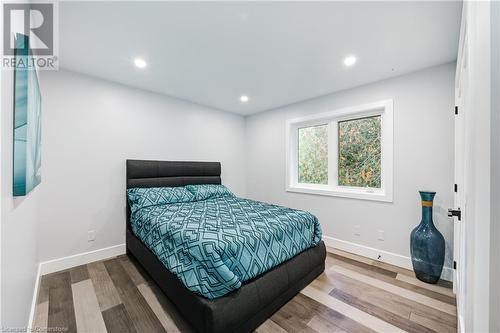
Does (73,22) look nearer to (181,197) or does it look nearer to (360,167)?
(181,197)

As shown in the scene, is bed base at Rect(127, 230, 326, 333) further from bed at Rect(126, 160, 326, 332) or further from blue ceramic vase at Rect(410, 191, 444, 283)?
blue ceramic vase at Rect(410, 191, 444, 283)

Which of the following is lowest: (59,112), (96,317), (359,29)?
(96,317)

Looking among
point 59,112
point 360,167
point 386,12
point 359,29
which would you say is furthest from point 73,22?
point 360,167

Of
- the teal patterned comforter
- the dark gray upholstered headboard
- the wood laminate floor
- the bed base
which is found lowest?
the wood laminate floor

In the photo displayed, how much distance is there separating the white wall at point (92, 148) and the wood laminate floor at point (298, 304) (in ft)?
1.76

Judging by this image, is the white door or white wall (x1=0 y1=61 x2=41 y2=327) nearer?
white wall (x1=0 y1=61 x2=41 y2=327)

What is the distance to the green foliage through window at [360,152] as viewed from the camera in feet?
9.75

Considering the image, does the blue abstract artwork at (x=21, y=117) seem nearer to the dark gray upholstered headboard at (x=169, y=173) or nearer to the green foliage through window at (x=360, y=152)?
the dark gray upholstered headboard at (x=169, y=173)

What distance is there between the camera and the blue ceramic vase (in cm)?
221

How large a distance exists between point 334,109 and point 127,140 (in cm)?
315

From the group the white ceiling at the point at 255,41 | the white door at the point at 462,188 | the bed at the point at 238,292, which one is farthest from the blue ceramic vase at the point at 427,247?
the white ceiling at the point at 255,41

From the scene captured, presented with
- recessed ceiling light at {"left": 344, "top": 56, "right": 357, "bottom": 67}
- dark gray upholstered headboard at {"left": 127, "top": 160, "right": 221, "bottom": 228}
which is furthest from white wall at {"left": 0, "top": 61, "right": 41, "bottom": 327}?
recessed ceiling light at {"left": 344, "top": 56, "right": 357, "bottom": 67}

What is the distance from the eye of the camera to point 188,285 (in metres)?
1.56

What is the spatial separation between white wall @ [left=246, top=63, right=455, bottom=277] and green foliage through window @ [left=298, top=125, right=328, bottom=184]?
1.19 ft
